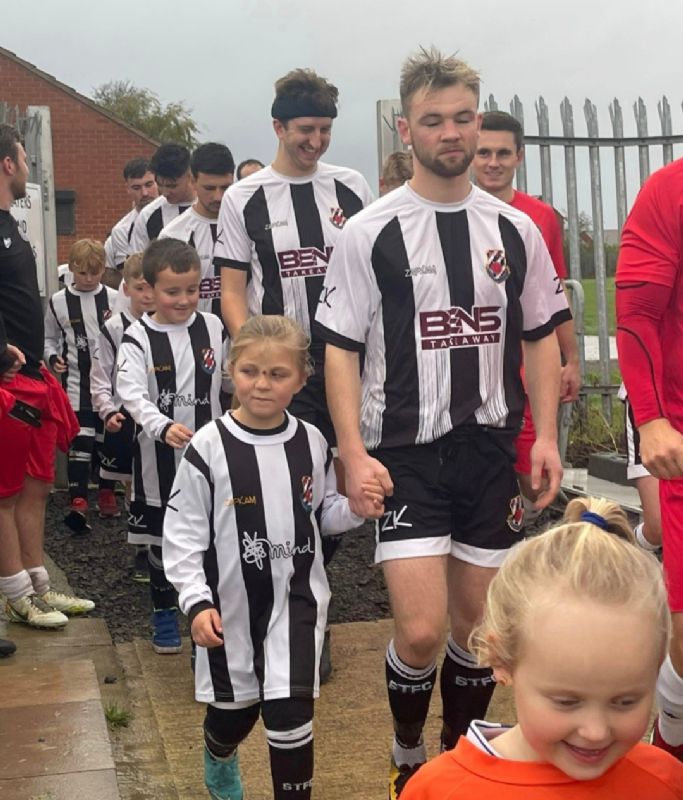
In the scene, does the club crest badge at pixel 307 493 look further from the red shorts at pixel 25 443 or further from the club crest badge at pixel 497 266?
the red shorts at pixel 25 443

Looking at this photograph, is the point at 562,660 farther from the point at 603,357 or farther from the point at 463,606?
the point at 603,357

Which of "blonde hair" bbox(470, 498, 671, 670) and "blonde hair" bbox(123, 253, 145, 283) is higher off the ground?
"blonde hair" bbox(123, 253, 145, 283)

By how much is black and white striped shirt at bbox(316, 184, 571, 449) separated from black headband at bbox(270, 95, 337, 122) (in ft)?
4.79

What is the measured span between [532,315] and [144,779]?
2170 millimetres

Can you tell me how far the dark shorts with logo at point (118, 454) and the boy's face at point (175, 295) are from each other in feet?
6.69

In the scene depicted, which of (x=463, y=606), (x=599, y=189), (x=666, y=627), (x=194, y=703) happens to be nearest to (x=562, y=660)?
(x=666, y=627)

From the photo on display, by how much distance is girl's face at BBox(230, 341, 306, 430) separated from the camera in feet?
15.0

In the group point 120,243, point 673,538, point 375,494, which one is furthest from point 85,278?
point 673,538

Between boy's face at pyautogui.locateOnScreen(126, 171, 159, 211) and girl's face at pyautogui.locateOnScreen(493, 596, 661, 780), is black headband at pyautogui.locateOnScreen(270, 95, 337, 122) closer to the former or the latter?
girl's face at pyautogui.locateOnScreen(493, 596, 661, 780)

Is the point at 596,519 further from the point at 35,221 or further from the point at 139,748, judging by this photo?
the point at 35,221

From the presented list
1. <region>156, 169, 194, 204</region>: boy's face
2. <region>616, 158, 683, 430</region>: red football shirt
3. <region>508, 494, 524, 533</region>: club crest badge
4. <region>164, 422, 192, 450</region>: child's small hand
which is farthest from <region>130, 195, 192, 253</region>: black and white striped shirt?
<region>616, 158, 683, 430</region>: red football shirt

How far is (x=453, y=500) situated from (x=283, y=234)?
190 centimetres

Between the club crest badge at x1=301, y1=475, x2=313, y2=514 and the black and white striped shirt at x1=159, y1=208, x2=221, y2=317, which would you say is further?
the black and white striped shirt at x1=159, y1=208, x2=221, y2=317

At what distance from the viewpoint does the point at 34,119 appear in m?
11.0
